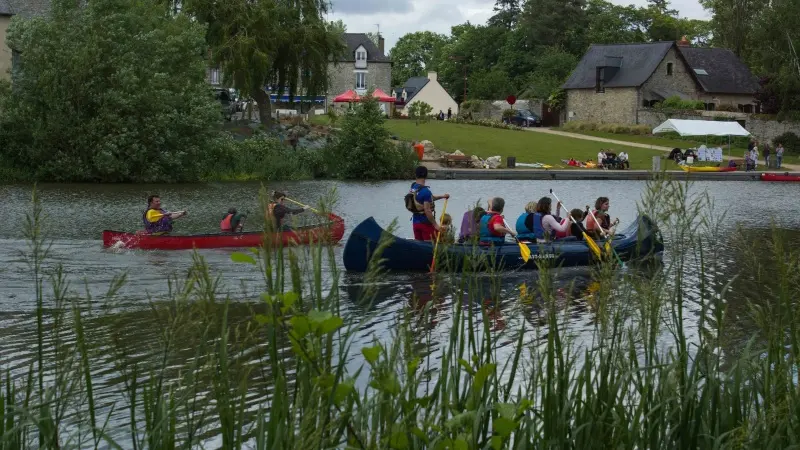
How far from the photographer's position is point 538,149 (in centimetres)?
5194

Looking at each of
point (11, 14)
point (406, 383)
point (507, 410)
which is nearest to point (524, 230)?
point (406, 383)

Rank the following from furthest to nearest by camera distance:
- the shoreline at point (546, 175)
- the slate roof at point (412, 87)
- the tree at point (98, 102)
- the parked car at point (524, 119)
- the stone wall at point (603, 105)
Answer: the slate roof at point (412, 87)
the parked car at point (524, 119)
the stone wall at point (603, 105)
the shoreline at point (546, 175)
the tree at point (98, 102)

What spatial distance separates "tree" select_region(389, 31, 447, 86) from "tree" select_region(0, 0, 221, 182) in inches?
3465

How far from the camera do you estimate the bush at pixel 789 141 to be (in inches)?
2297

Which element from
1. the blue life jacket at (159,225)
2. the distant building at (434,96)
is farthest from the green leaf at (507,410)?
the distant building at (434,96)

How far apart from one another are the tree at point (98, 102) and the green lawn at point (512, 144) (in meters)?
16.1

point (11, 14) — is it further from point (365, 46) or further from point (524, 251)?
point (365, 46)

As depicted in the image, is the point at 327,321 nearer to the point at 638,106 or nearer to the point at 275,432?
the point at 275,432

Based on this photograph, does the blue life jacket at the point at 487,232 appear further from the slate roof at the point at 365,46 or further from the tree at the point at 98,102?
the slate roof at the point at 365,46

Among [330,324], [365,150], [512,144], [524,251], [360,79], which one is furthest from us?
[360,79]

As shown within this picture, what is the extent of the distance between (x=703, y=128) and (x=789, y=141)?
770 cm

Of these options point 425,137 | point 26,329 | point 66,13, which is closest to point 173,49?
point 66,13

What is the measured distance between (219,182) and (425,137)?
17.6m

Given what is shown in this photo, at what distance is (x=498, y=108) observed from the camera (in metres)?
74.2
